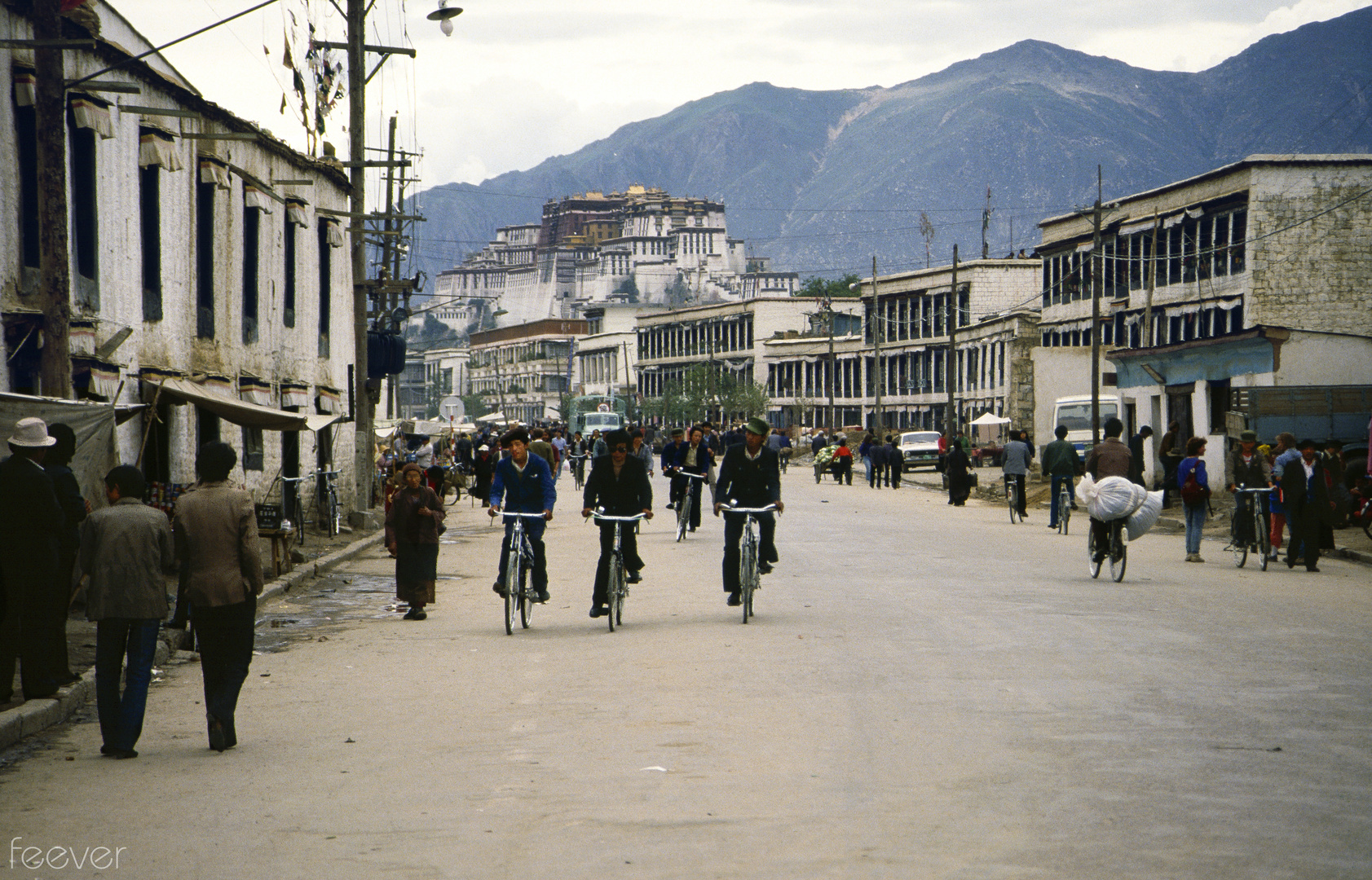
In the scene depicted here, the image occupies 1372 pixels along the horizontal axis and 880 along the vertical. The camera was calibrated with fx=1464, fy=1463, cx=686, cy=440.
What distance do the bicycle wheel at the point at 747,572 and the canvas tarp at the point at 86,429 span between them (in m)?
5.52

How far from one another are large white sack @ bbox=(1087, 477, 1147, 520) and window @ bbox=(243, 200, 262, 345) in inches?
556

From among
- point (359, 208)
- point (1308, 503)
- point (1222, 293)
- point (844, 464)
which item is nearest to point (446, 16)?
point (359, 208)

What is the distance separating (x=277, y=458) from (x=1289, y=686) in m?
20.2

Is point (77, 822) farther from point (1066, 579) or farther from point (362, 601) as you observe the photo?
point (1066, 579)

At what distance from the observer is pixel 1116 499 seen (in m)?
16.7

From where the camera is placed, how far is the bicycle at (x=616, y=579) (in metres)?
12.7

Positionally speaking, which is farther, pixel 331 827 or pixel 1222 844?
pixel 331 827

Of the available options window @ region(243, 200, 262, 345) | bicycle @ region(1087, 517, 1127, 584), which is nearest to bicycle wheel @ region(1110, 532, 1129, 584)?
bicycle @ region(1087, 517, 1127, 584)

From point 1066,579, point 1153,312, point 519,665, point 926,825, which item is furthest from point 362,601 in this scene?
point 1153,312

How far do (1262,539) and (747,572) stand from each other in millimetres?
8855

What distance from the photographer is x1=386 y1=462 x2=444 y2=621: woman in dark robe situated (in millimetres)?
14344

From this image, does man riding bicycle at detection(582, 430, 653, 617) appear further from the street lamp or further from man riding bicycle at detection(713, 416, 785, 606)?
the street lamp

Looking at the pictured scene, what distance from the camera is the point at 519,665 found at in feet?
35.8

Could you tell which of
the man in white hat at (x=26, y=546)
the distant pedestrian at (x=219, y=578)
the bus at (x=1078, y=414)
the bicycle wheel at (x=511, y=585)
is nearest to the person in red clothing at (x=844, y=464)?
the bus at (x=1078, y=414)
